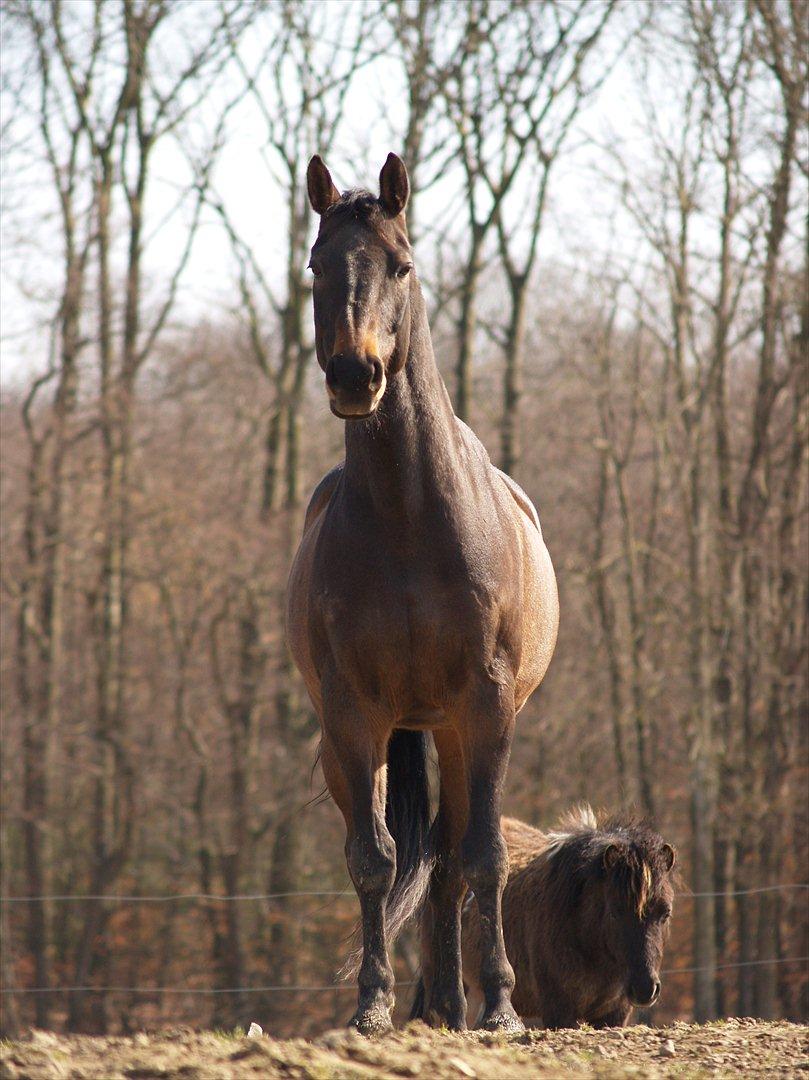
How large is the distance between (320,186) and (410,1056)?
2.69 m

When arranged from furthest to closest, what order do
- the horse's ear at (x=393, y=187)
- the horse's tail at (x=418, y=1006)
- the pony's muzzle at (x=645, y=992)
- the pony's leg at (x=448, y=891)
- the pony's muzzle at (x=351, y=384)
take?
the horse's tail at (x=418, y=1006)
the pony's muzzle at (x=645, y=992)
the pony's leg at (x=448, y=891)
the horse's ear at (x=393, y=187)
the pony's muzzle at (x=351, y=384)

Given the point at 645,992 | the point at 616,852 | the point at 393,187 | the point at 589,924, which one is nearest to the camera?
the point at 393,187

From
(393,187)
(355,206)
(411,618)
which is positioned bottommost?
(411,618)

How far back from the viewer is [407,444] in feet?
14.6

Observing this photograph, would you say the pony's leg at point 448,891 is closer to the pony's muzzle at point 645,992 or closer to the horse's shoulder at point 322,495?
the horse's shoulder at point 322,495

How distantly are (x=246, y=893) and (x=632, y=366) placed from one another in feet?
30.9

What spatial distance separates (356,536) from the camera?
444 cm

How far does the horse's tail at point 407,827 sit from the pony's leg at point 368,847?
0.31m

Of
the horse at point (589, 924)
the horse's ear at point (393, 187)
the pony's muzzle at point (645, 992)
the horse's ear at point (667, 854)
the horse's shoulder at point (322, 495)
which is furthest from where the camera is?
the horse's ear at point (667, 854)

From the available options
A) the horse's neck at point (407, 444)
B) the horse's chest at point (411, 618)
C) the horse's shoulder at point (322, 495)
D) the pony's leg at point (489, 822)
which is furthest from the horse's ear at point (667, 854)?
the horse's neck at point (407, 444)

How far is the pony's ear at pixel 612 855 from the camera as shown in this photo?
6.56 metres

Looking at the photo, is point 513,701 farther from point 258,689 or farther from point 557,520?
point 557,520

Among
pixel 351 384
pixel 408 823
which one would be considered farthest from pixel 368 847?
pixel 351 384

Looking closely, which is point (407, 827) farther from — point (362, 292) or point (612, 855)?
point (362, 292)
